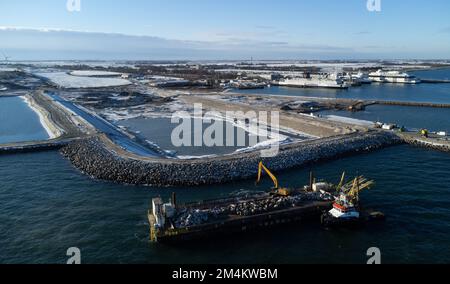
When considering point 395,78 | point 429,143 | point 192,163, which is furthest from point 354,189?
point 395,78

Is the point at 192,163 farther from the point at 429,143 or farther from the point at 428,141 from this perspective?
the point at 428,141

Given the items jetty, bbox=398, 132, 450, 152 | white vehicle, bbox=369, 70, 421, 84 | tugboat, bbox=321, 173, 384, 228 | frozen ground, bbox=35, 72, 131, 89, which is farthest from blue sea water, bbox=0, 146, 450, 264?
white vehicle, bbox=369, 70, 421, 84

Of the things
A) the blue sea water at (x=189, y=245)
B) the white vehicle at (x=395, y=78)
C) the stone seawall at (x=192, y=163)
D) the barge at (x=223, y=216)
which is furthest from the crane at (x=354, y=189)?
the white vehicle at (x=395, y=78)

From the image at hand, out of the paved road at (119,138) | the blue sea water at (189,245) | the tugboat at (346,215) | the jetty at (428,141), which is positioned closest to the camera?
the blue sea water at (189,245)

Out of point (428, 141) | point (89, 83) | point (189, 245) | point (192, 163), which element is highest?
point (89, 83)

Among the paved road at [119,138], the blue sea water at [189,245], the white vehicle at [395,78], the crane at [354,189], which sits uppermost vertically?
the white vehicle at [395,78]

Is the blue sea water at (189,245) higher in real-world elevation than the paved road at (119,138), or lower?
lower

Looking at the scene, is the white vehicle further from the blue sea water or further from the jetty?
the blue sea water

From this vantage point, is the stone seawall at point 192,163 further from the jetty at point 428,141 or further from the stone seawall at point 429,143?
the jetty at point 428,141
